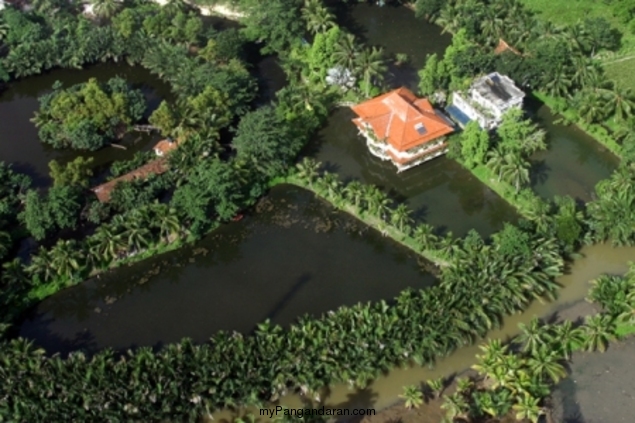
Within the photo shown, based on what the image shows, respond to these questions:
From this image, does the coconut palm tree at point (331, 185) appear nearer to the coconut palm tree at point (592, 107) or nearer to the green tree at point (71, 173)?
the green tree at point (71, 173)

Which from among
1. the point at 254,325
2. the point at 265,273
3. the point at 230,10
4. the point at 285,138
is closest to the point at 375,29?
the point at 230,10

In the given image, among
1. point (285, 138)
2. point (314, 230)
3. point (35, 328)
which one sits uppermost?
point (285, 138)

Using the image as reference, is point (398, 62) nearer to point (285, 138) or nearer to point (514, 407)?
point (285, 138)

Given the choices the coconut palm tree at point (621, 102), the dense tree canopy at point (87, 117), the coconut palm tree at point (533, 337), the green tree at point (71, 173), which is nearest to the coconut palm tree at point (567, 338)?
the coconut palm tree at point (533, 337)

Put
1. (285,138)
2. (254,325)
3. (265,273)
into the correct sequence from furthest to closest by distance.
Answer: (285,138) < (265,273) < (254,325)

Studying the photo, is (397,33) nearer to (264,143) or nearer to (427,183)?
(427,183)
